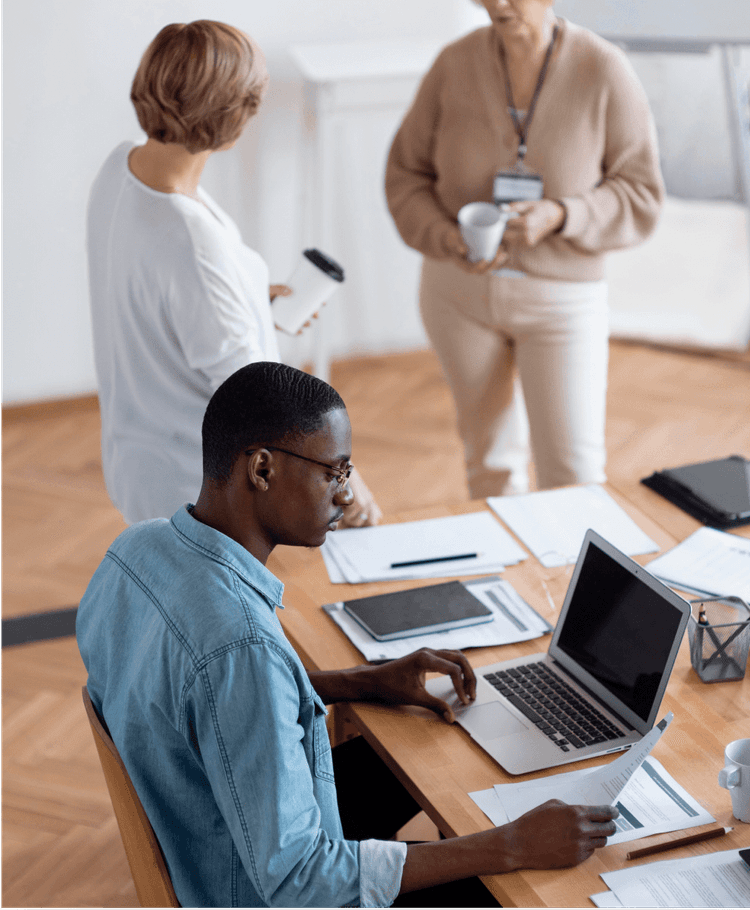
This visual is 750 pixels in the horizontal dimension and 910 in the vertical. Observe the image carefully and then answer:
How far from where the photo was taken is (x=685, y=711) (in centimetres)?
169

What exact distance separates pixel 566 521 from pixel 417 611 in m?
0.47

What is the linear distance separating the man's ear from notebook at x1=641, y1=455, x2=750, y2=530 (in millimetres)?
1198

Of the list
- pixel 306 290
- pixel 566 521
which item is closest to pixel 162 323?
pixel 306 290

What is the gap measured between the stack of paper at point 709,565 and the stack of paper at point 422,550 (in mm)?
280

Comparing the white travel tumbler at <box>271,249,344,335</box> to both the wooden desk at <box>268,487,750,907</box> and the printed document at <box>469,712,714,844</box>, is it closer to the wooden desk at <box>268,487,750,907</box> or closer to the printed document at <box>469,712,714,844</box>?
the wooden desk at <box>268,487,750,907</box>

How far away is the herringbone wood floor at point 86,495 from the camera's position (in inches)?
97.0

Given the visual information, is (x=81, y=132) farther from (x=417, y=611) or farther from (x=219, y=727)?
(x=219, y=727)

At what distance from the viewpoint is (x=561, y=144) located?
2.58 metres

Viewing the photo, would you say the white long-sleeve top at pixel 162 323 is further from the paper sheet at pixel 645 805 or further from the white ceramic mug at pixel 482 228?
the paper sheet at pixel 645 805

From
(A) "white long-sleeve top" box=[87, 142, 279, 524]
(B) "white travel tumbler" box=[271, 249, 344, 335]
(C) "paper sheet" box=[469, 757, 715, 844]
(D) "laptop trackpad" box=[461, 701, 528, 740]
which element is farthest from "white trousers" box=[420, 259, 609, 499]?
(C) "paper sheet" box=[469, 757, 715, 844]

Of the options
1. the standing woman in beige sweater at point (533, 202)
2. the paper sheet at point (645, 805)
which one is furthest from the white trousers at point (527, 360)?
the paper sheet at point (645, 805)

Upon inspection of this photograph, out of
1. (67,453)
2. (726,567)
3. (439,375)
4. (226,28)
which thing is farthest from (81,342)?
(726,567)

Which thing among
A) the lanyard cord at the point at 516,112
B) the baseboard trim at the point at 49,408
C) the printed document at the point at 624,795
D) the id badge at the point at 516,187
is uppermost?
the lanyard cord at the point at 516,112

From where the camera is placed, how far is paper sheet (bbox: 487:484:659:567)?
84.5 inches
